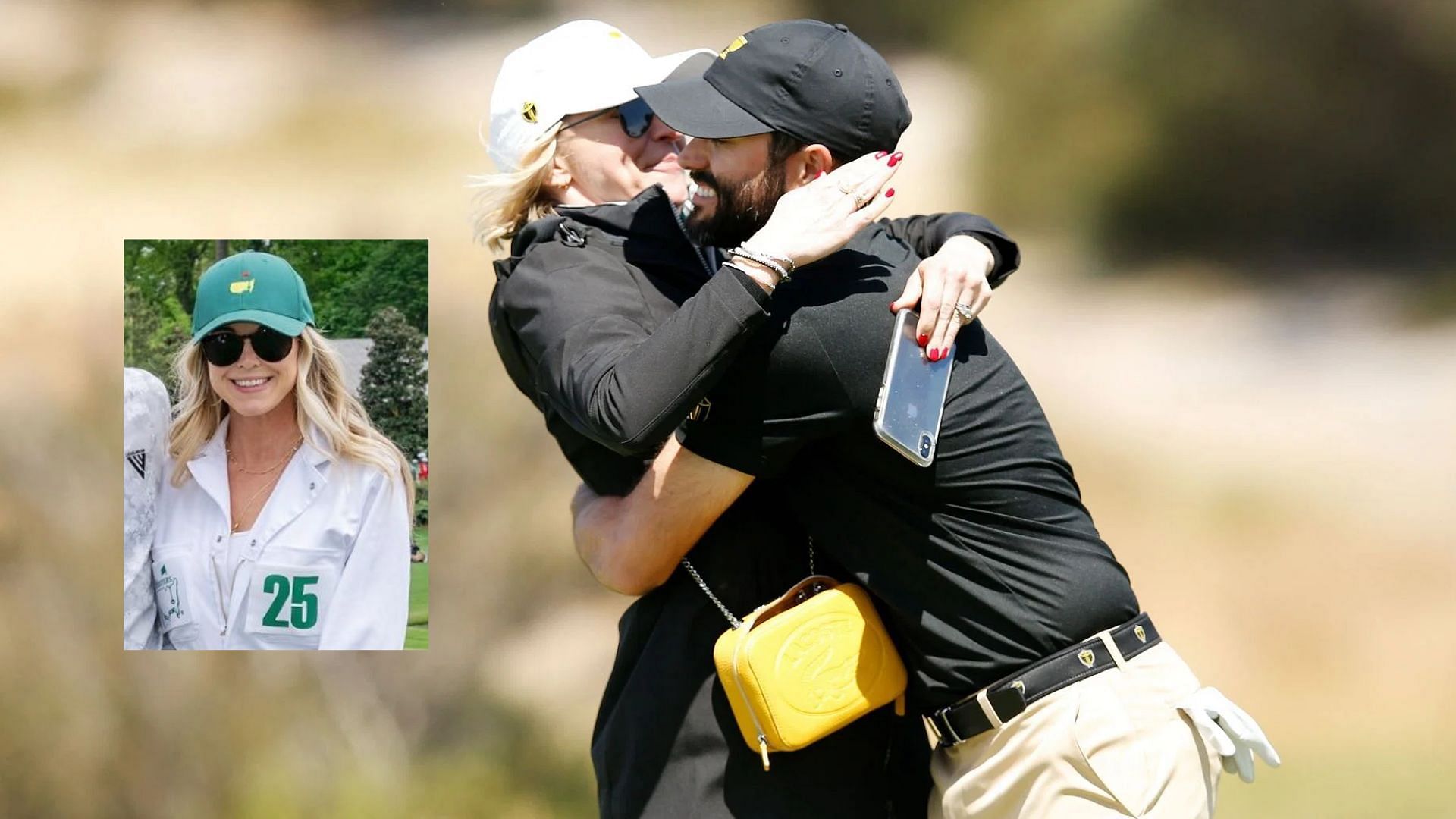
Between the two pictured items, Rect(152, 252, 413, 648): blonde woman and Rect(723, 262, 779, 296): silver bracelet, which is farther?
Rect(152, 252, 413, 648): blonde woman

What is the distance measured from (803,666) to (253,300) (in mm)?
2419

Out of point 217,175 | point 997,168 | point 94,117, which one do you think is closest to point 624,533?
point 997,168

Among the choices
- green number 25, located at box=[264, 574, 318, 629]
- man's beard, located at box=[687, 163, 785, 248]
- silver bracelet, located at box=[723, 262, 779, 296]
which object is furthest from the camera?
Result: green number 25, located at box=[264, 574, 318, 629]

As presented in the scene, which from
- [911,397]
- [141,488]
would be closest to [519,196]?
[911,397]

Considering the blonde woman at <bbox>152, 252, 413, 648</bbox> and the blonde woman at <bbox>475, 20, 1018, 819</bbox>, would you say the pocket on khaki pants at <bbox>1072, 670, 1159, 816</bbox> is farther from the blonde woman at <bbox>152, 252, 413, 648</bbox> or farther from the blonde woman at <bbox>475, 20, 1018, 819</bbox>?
the blonde woman at <bbox>152, 252, 413, 648</bbox>

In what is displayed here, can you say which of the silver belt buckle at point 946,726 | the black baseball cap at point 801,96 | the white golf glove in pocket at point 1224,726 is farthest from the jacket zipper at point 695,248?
the white golf glove in pocket at point 1224,726

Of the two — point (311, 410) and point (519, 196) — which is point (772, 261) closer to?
point (519, 196)

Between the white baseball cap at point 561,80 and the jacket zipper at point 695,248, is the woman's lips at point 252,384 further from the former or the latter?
the jacket zipper at point 695,248

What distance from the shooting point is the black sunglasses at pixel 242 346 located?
144 inches

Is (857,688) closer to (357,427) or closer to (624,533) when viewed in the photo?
(624,533)

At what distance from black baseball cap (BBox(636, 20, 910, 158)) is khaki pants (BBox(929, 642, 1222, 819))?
29.4 inches

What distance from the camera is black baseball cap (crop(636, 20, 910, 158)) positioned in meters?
1.78

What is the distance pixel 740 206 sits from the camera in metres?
1.84

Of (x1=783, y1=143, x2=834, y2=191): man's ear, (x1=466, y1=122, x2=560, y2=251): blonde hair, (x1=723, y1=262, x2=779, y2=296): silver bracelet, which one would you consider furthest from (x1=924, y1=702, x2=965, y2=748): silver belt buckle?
(x1=466, y1=122, x2=560, y2=251): blonde hair
